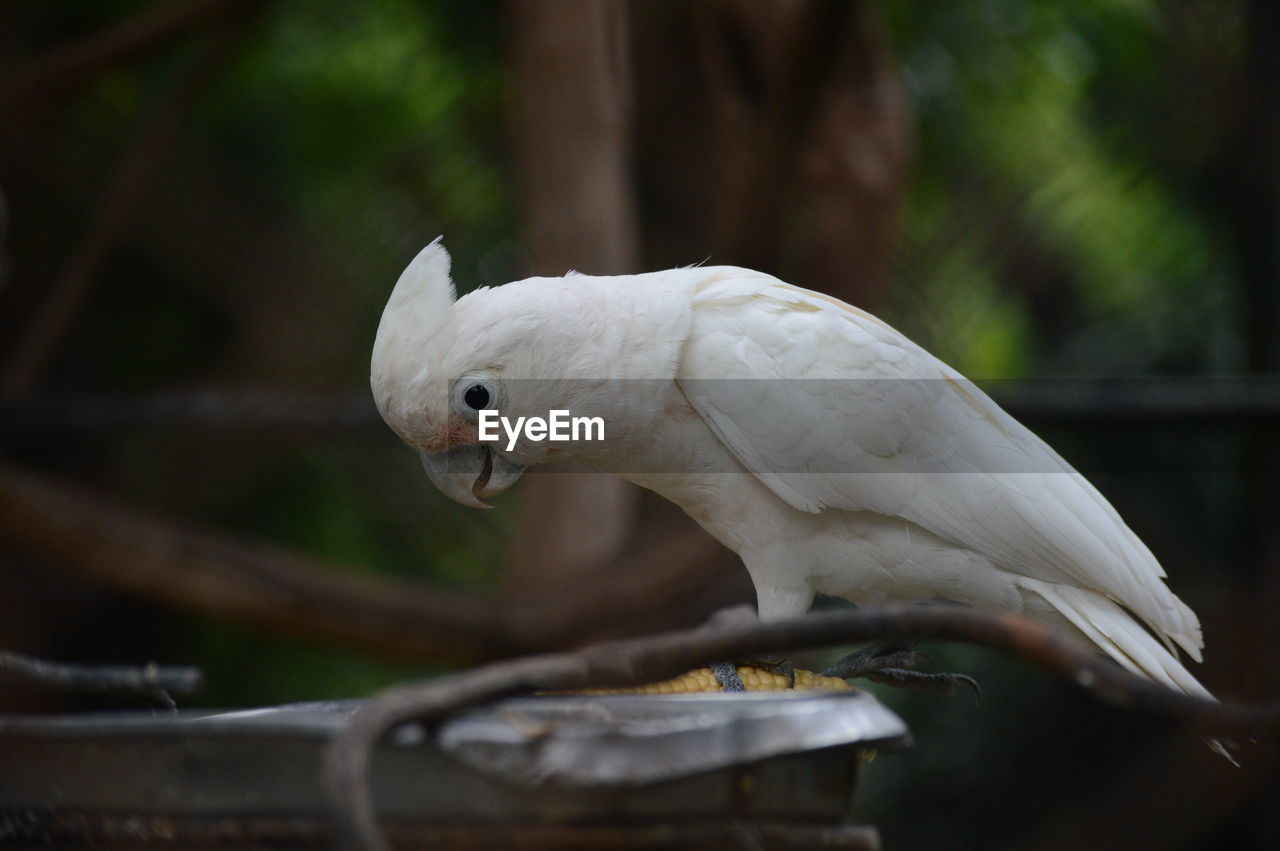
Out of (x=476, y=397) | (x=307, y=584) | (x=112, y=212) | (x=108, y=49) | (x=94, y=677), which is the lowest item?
(x=307, y=584)

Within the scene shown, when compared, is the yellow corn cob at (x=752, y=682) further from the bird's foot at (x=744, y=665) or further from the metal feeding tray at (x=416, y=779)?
the metal feeding tray at (x=416, y=779)

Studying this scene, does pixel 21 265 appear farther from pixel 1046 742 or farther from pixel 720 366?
pixel 1046 742

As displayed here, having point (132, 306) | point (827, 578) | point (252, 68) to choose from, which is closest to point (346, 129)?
point (252, 68)

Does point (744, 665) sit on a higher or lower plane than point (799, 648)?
lower

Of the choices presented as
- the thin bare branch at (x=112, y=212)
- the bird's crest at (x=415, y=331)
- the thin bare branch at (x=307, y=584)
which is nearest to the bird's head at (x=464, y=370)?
the bird's crest at (x=415, y=331)

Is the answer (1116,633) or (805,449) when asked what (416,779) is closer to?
(805,449)

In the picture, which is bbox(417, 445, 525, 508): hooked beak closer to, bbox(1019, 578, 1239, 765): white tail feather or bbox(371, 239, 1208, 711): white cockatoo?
bbox(371, 239, 1208, 711): white cockatoo

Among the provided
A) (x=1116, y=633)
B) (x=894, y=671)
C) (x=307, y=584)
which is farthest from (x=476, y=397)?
(x=307, y=584)
